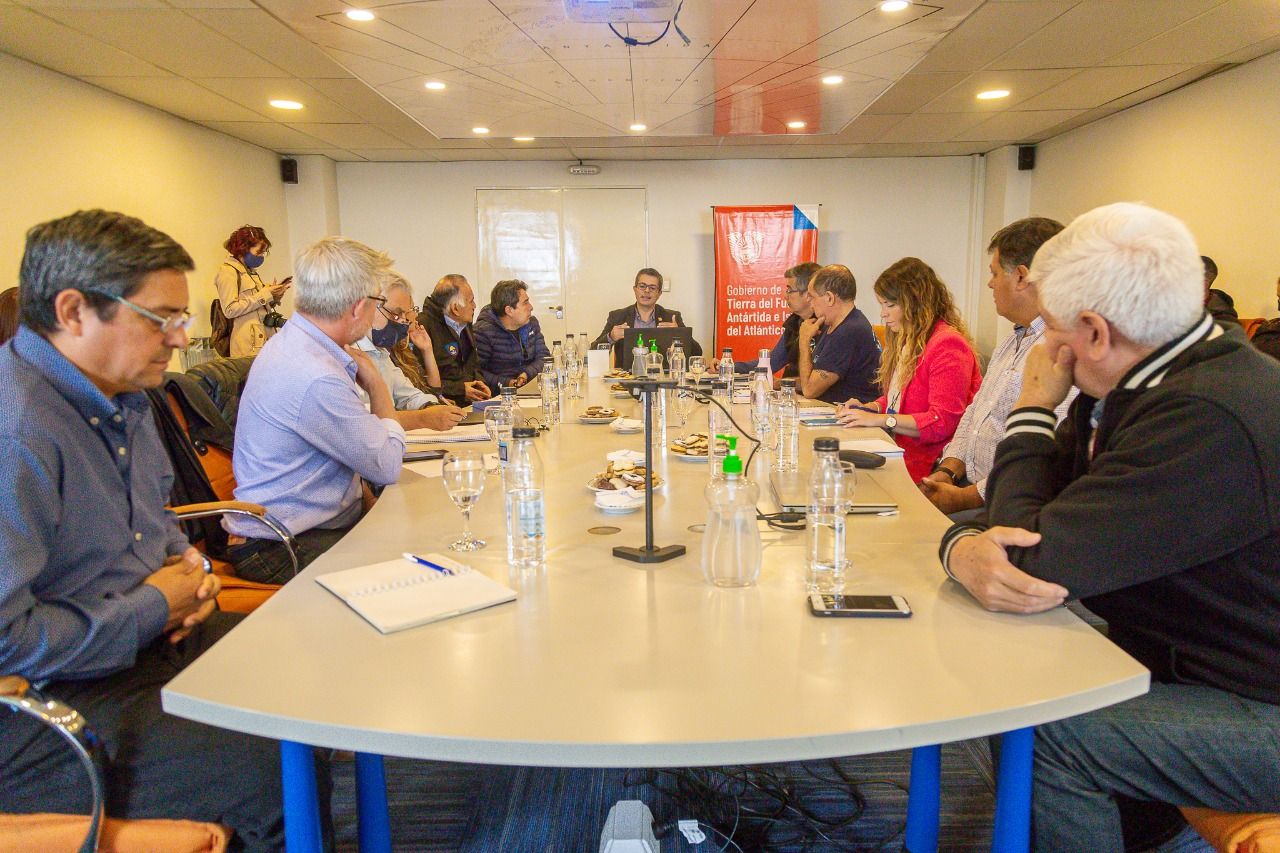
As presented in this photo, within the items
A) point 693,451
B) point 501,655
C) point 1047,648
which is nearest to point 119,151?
point 693,451

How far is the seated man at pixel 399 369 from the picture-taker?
3.16 meters

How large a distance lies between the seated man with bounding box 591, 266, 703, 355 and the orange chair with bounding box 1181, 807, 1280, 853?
5.37 metres

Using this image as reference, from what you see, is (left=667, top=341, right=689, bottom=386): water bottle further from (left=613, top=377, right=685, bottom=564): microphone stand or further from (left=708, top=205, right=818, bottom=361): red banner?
(left=708, top=205, right=818, bottom=361): red banner

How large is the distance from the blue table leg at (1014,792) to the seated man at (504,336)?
4.45 m

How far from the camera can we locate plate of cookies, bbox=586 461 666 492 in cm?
208

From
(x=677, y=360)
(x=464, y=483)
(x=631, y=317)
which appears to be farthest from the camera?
(x=631, y=317)

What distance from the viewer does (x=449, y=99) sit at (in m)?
4.71

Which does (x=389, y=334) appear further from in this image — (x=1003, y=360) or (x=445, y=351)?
(x=1003, y=360)

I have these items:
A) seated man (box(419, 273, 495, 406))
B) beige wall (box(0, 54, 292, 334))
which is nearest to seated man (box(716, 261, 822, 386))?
seated man (box(419, 273, 495, 406))

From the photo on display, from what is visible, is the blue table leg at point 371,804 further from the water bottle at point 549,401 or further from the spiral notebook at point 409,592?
the water bottle at point 549,401

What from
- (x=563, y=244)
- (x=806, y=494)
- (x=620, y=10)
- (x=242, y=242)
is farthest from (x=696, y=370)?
(x=563, y=244)

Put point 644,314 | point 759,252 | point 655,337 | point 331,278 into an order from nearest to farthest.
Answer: point 331,278, point 655,337, point 644,314, point 759,252

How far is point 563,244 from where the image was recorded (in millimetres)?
8492

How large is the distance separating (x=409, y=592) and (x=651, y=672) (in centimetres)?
49
